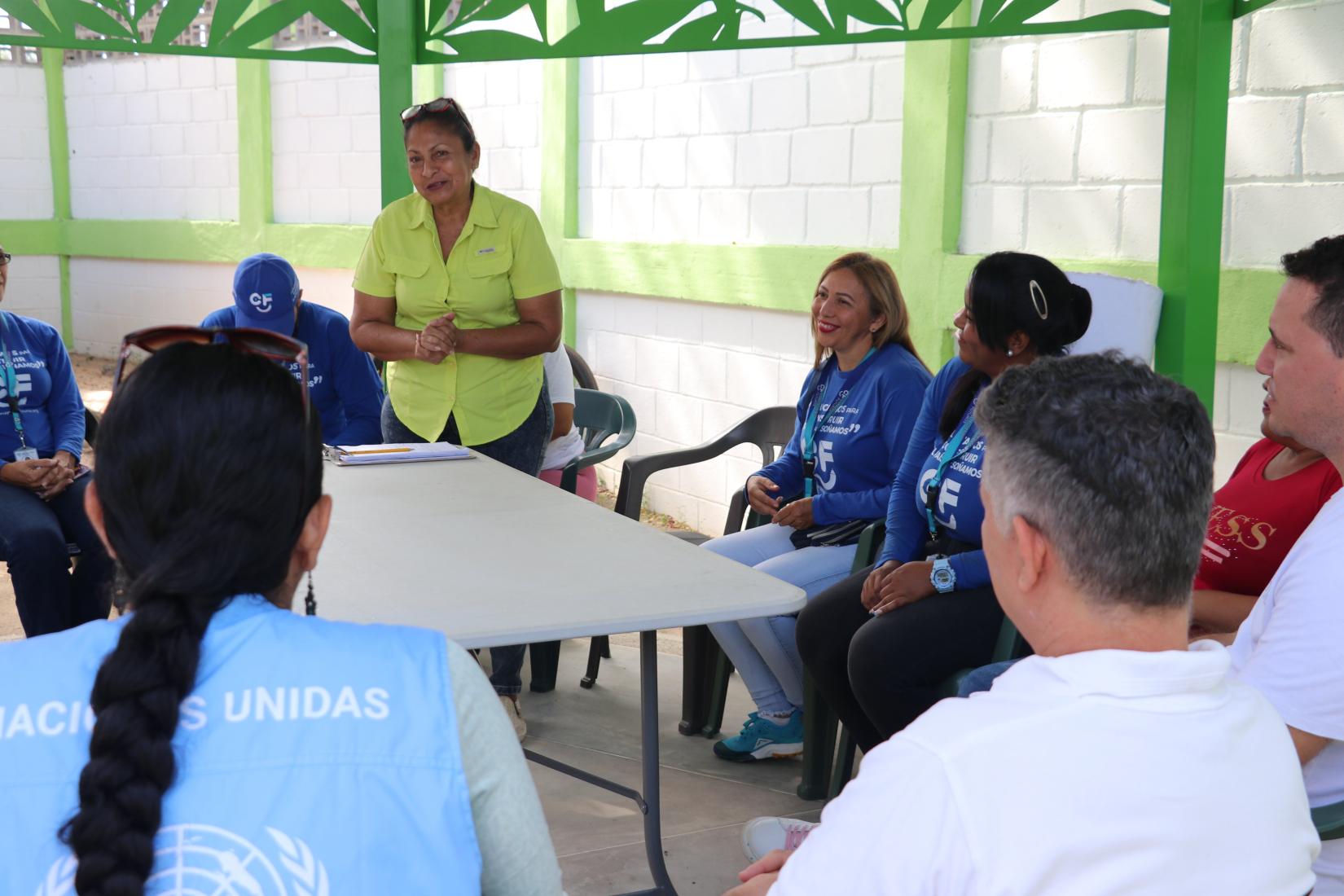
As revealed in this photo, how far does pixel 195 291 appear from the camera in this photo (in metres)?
9.25

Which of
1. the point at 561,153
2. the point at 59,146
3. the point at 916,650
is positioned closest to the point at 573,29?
the point at 561,153

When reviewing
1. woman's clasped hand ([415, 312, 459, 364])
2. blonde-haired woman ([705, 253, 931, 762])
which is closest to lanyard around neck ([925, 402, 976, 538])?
blonde-haired woman ([705, 253, 931, 762])

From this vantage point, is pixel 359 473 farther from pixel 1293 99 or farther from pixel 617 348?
pixel 617 348

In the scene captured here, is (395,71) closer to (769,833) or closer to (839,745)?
(839,745)

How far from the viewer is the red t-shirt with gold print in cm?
206

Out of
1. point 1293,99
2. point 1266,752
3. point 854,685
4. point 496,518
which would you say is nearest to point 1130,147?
point 1293,99

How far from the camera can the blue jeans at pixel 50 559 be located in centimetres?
322

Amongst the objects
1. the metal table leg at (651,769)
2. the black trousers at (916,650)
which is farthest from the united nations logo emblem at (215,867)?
the black trousers at (916,650)

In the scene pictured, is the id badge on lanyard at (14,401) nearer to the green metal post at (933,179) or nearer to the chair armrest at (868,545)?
the chair armrest at (868,545)

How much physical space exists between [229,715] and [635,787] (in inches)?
84.4

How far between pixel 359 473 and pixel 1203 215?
1.95 meters

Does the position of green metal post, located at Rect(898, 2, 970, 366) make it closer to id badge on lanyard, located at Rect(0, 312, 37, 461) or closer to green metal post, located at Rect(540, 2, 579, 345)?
green metal post, located at Rect(540, 2, 579, 345)

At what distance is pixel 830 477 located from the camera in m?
3.17

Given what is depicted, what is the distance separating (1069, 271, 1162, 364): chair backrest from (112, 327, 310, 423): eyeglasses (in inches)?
85.7
